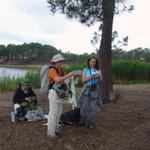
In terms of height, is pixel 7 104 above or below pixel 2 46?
below

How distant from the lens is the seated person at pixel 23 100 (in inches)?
230

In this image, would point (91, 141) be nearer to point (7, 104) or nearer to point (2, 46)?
point (7, 104)

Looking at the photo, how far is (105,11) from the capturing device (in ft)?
24.2

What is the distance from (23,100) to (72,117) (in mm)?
1097

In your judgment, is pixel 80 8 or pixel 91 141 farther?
pixel 80 8

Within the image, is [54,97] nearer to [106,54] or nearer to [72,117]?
[72,117]

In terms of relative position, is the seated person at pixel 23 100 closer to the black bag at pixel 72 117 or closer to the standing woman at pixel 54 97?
the black bag at pixel 72 117

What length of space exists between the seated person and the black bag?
0.77m

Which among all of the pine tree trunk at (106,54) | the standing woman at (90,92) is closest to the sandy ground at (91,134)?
the standing woman at (90,92)

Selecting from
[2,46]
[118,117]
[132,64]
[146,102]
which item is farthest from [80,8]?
[2,46]

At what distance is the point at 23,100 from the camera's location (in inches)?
232

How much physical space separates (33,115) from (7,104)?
7.84 feet

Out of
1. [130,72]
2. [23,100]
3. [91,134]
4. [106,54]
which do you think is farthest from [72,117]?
[130,72]

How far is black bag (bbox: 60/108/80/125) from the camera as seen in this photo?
5.60m
